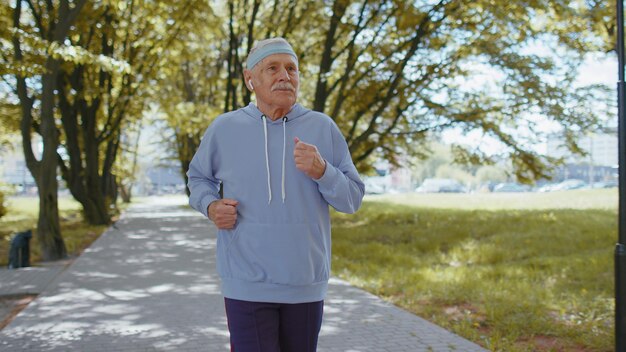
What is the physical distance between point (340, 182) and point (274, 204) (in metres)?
0.28

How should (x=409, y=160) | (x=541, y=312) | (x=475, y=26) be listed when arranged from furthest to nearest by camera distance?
(x=409, y=160) < (x=475, y=26) < (x=541, y=312)

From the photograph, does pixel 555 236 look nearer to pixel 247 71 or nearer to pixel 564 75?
pixel 564 75

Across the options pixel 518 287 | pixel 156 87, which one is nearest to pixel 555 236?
pixel 518 287

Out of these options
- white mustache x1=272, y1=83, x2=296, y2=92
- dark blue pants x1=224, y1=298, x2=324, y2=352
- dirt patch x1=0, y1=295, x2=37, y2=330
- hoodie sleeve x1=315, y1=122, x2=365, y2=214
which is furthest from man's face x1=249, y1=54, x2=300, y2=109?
dirt patch x1=0, y1=295, x2=37, y2=330

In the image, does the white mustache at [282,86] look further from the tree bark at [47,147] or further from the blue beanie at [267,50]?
the tree bark at [47,147]

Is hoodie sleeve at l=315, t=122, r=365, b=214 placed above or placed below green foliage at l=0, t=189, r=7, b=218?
above

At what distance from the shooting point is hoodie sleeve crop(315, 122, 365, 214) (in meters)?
2.53

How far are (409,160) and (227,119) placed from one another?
1848 centimetres

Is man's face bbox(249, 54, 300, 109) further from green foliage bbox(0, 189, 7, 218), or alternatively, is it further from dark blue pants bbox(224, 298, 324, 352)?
green foliage bbox(0, 189, 7, 218)

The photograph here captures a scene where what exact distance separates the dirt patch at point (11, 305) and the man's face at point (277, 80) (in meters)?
5.24

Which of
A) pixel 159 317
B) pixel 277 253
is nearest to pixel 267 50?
pixel 277 253

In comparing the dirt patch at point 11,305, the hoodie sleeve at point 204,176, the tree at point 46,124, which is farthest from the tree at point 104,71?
the hoodie sleeve at point 204,176

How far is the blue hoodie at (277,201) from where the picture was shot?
101 inches

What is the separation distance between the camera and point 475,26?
14734 millimetres
